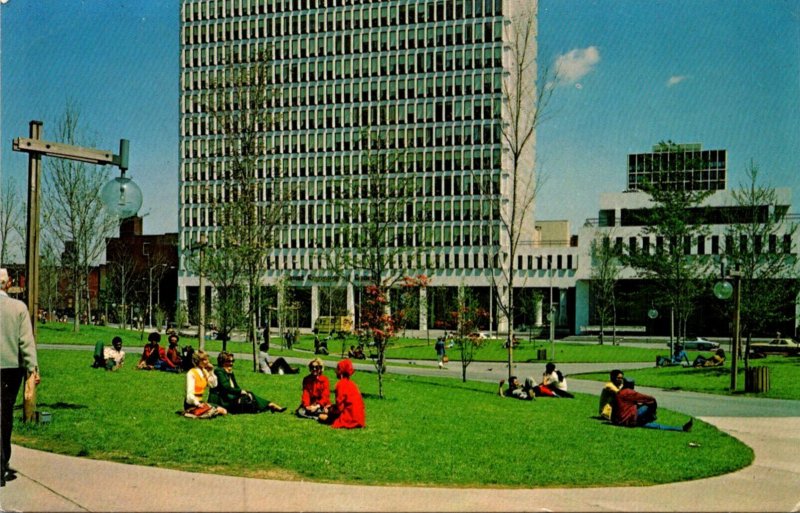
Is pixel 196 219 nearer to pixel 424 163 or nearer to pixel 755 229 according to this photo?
pixel 424 163

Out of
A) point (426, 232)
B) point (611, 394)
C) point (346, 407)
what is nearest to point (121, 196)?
point (346, 407)

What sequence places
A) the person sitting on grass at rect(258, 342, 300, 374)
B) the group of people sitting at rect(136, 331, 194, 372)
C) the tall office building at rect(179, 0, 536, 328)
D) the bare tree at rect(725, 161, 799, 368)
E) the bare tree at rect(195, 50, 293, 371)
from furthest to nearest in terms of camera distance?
the tall office building at rect(179, 0, 536, 328), the bare tree at rect(725, 161, 799, 368), the bare tree at rect(195, 50, 293, 371), the person sitting on grass at rect(258, 342, 300, 374), the group of people sitting at rect(136, 331, 194, 372)

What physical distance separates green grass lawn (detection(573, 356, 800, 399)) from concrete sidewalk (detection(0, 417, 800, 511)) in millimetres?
17131

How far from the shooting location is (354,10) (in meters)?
105

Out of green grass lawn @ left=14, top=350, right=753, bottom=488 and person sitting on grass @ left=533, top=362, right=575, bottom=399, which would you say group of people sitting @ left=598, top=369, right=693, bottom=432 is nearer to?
green grass lawn @ left=14, top=350, right=753, bottom=488

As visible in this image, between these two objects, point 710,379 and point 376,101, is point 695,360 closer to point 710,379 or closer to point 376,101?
point 710,379

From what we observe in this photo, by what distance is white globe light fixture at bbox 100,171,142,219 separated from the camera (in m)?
11.4

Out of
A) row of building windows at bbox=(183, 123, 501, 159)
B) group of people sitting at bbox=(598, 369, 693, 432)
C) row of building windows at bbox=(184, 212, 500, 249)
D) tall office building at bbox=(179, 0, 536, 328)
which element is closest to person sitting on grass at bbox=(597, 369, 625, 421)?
group of people sitting at bbox=(598, 369, 693, 432)

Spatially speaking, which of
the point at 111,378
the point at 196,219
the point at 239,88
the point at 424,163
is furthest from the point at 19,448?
the point at 196,219

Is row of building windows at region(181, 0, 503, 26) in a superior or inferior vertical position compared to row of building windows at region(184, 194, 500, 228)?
superior

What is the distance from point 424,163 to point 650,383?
246 feet

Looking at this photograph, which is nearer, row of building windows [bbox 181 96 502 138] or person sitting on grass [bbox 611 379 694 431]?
person sitting on grass [bbox 611 379 694 431]

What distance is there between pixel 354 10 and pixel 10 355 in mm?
102367

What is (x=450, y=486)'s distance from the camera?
8953 mm
